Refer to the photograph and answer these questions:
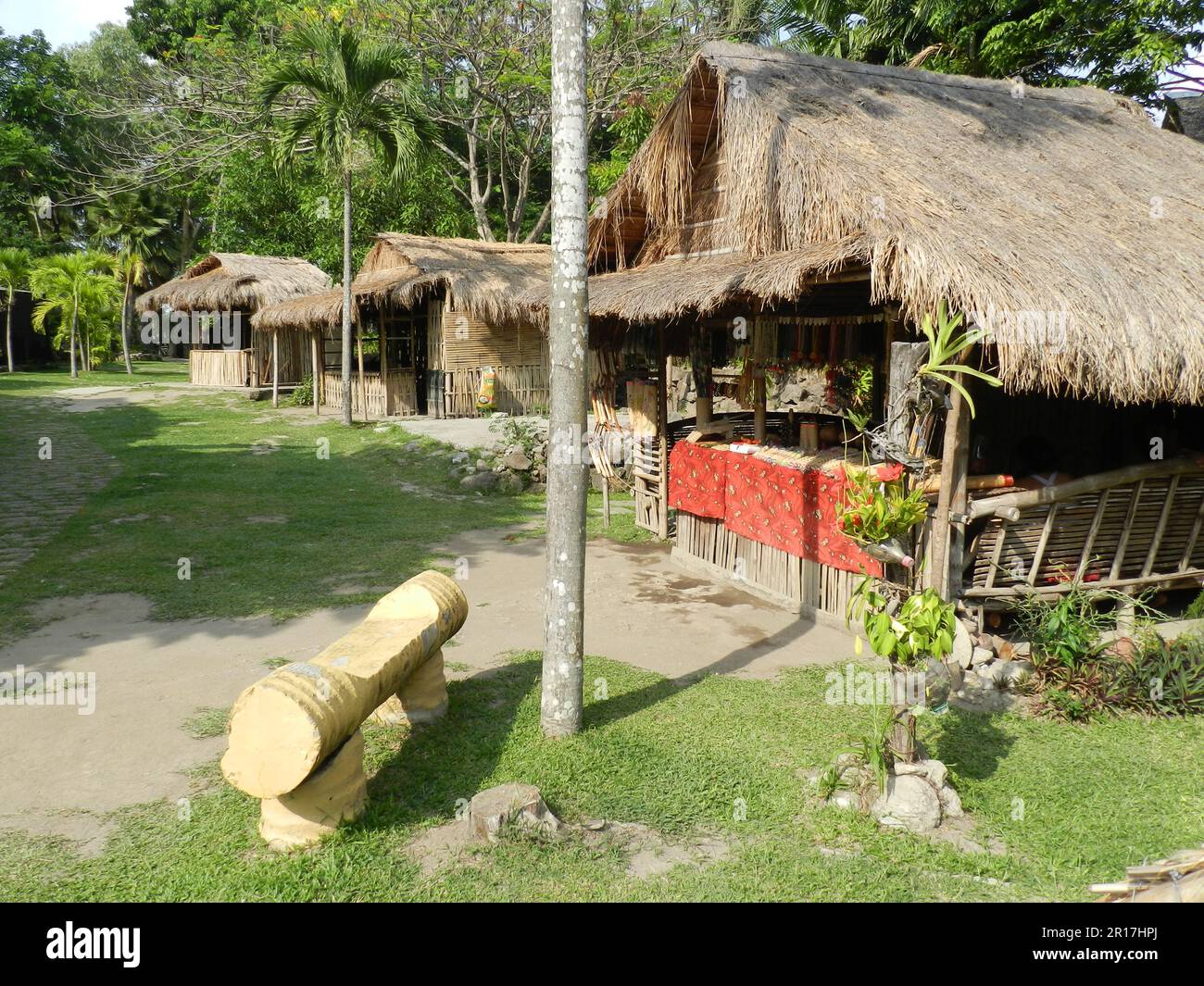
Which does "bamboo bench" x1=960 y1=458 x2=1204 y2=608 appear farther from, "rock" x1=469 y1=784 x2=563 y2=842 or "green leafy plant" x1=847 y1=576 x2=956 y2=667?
"rock" x1=469 y1=784 x2=563 y2=842

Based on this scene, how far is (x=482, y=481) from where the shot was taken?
43.9 feet

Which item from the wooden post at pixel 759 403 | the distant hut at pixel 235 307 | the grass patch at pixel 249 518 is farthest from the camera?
the distant hut at pixel 235 307

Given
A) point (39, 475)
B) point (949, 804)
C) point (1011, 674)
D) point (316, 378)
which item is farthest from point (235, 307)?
point (949, 804)

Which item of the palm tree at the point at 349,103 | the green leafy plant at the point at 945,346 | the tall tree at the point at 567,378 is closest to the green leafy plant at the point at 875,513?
the green leafy plant at the point at 945,346

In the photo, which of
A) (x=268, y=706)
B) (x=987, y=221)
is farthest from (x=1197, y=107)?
(x=268, y=706)

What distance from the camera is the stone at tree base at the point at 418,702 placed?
5.68m

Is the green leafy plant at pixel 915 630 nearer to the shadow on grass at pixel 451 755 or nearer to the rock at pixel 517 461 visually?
the shadow on grass at pixel 451 755

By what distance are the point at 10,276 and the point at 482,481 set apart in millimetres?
22412

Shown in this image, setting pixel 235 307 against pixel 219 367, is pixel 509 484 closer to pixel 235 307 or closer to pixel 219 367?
pixel 219 367

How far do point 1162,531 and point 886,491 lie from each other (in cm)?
317

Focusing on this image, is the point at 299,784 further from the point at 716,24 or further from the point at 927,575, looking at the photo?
the point at 716,24

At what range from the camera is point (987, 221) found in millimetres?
6707

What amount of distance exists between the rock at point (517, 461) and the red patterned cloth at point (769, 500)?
13.9 feet

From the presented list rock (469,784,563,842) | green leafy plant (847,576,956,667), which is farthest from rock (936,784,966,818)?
rock (469,784,563,842)
